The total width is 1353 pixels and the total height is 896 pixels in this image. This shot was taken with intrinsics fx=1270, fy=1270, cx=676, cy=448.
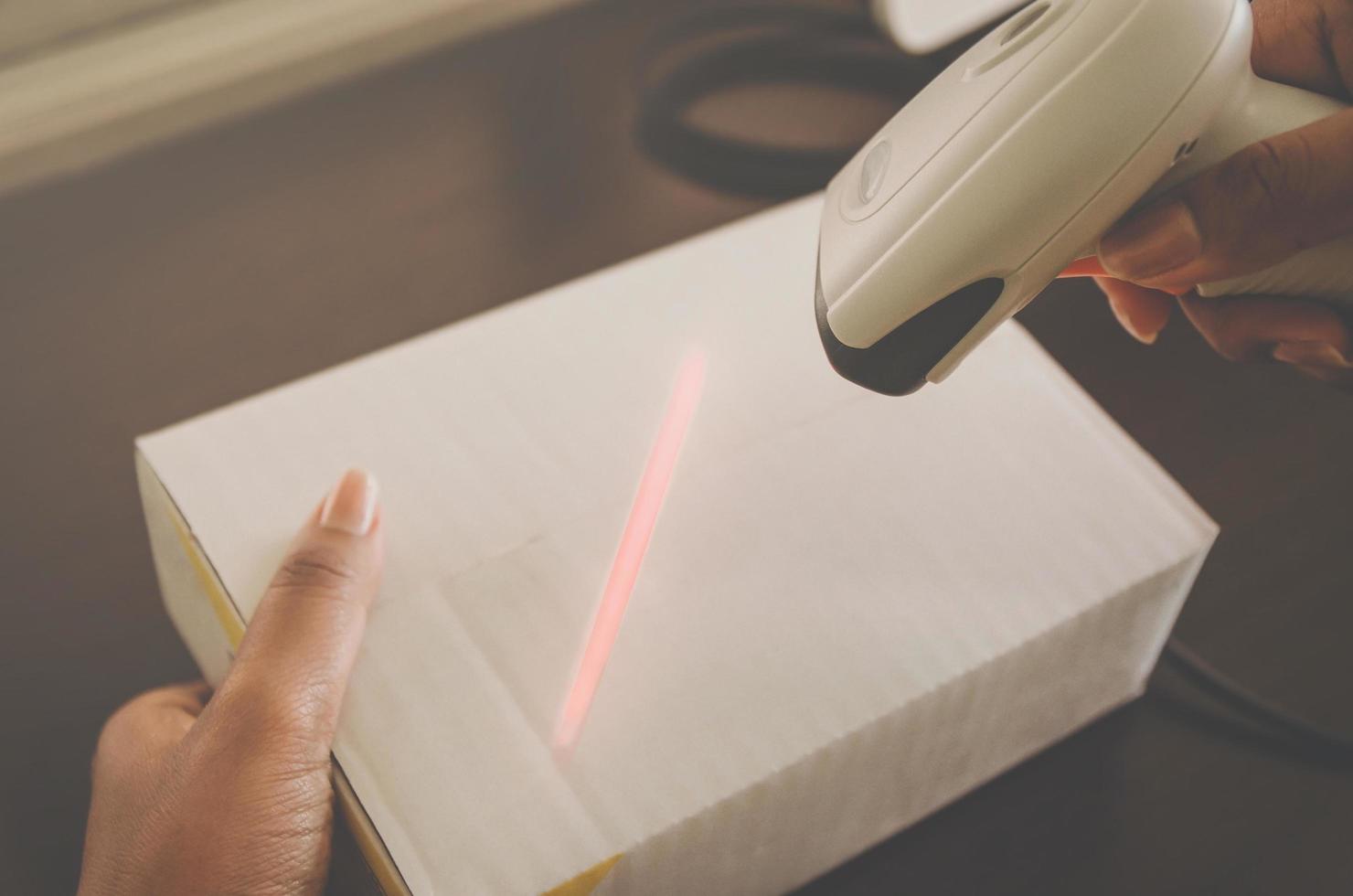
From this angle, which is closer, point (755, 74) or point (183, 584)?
point (183, 584)

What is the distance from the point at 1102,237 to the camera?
48 cm

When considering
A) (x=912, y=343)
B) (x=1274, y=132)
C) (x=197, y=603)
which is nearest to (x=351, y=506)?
(x=197, y=603)

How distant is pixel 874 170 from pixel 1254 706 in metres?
0.33

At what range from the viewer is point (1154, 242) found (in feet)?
1.55

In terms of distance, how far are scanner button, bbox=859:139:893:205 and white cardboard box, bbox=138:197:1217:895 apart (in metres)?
0.16

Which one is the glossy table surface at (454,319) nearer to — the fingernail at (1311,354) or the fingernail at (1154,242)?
the fingernail at (1311,354)

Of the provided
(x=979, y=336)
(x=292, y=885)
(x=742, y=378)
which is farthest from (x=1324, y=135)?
(x=292, y=885)

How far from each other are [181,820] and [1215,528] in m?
0.45

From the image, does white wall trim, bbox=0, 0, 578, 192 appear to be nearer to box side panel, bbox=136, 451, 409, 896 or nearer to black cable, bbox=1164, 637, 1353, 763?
box side panel, bbox=136, 451, 409, 896

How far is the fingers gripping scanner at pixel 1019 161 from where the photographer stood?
410 mm

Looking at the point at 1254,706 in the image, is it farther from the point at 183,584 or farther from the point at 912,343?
the point at 183,584

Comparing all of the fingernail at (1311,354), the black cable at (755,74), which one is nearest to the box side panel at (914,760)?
the fingernail at (1311,354)

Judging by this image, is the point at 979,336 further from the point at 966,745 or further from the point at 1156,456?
the point at 1156,456

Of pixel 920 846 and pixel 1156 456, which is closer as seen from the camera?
pixel 920 846
